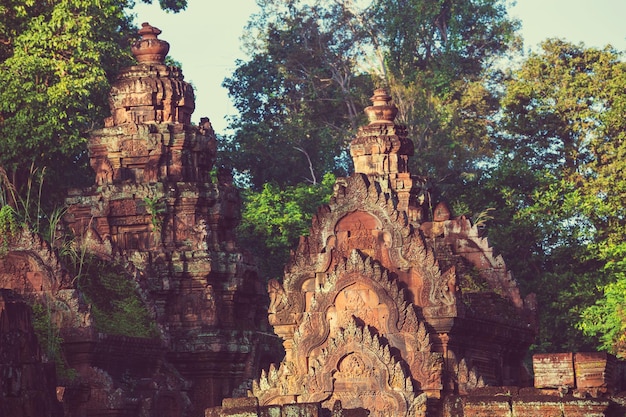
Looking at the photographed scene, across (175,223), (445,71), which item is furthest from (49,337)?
(445,71)

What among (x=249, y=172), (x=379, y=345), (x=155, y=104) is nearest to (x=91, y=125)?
(x=155, y=104)

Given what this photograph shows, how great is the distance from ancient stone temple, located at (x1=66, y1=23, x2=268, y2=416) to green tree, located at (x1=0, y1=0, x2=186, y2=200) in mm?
4519

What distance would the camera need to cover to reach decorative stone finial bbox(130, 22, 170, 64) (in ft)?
106

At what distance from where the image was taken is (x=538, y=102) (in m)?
45.5

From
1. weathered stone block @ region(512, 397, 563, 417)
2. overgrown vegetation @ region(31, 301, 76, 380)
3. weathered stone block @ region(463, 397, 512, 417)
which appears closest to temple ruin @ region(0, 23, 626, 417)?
overgrown vegetation @ region(31, 301, 76, 380)

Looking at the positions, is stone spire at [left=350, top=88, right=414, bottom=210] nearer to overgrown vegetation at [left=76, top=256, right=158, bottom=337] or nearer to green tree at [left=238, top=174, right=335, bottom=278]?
overgrown vegetation at [left=76, top=256, right=158, bottom=337]

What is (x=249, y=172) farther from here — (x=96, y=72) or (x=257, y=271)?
(x=257, y=271)

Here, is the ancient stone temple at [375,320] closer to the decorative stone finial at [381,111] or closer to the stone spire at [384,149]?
the stone spire at [384,149]

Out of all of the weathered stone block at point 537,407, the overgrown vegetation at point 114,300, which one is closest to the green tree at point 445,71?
the overgrown vegetation at point 114,300

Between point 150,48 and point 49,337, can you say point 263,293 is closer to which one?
point 150,48

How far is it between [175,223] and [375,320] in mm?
7842

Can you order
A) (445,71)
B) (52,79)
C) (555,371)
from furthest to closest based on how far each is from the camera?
(445,71) → (52,79) → (555,371)

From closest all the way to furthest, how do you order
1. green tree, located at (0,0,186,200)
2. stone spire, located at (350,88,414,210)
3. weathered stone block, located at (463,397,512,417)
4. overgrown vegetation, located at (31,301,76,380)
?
weathered stone block, located at (463,397,512,417) < overgrown vegetation, located at (31,301,76,380) < stone spire, located at (350,88,414,210) < green tree, located at (0,0,186,200)

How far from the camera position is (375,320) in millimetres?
24062
